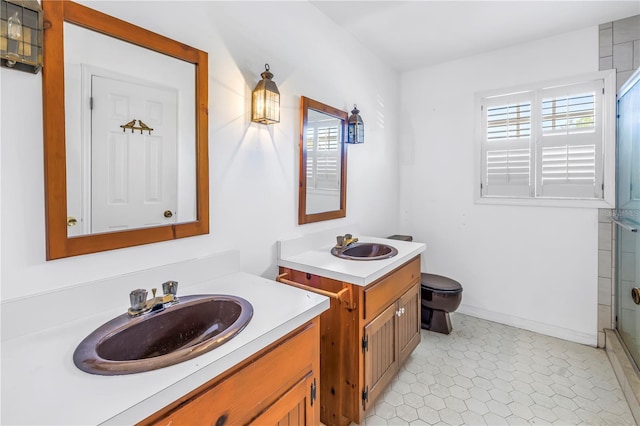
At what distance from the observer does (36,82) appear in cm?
95

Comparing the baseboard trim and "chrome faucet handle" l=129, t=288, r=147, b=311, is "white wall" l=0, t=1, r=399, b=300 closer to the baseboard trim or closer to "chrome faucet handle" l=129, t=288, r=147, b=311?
"chrome faucet handle" l=129, t=288, r=147, b=311

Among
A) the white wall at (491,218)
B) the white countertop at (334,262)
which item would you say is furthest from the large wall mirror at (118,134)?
the white wall at (491,218)

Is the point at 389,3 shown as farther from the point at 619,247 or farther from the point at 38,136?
the point at 619,247

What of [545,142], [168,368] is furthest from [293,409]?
[545,142]

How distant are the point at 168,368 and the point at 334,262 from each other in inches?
43.1

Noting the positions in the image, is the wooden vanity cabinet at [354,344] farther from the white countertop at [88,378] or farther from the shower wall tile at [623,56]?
the shower wall tile at [623,56]

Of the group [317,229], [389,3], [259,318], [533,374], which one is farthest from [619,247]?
[259,318]

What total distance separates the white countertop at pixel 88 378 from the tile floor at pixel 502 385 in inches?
45.8

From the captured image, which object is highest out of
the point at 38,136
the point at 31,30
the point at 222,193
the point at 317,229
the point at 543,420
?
the point at 31,30

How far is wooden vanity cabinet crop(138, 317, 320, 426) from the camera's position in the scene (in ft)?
2.48

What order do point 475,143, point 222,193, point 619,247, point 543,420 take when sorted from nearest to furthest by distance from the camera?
point 222,193 → point 543,420 → point 619,247 → point 475,143

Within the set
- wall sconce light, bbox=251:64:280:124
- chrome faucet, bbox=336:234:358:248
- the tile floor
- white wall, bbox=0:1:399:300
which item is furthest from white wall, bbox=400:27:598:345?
wall sconce light, bbox=251:64:280:124

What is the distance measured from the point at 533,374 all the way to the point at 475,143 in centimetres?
190

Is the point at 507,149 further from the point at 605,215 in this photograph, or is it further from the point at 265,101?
the point at 265,101
